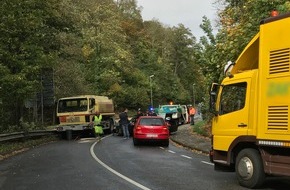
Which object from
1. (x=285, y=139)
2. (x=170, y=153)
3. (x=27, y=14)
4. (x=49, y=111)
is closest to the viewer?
(x=285, y=139)

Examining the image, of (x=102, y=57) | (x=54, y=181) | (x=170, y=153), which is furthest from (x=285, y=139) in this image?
(x=102, y=57)

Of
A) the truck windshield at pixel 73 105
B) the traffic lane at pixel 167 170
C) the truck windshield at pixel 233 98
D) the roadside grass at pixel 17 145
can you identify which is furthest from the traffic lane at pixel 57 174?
the truck windshield at pixel 73 105

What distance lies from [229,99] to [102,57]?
5545 cm

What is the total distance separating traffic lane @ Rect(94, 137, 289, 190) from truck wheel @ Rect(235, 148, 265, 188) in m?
0.27

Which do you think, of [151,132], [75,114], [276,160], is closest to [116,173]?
[276,160]

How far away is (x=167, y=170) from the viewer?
13422 millimetres

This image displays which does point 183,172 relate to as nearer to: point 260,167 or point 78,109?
point 260,167

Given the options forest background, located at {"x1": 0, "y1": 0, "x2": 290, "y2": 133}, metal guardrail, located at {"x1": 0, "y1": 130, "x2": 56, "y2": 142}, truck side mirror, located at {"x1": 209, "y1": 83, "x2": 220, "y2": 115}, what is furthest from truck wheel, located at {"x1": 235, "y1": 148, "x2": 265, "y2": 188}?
metal guardrail, located at {"x1": 0, "y1": 130, "x2": 56, "y2": 142}

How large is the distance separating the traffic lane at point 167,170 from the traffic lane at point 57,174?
600mm

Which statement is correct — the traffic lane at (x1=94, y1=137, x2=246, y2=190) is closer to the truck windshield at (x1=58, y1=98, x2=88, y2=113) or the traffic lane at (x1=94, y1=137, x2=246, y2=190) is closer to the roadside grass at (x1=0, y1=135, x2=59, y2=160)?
the roadside grass at (x1=0, y1=135, x2=59, y2=160)

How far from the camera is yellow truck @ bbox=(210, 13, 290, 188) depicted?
9.44 meters

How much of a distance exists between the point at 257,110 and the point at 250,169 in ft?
4.35

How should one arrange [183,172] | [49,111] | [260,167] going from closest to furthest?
1. [260,167]
2. [183,172]
3. [49,111]

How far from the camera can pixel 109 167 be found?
14.1 m
